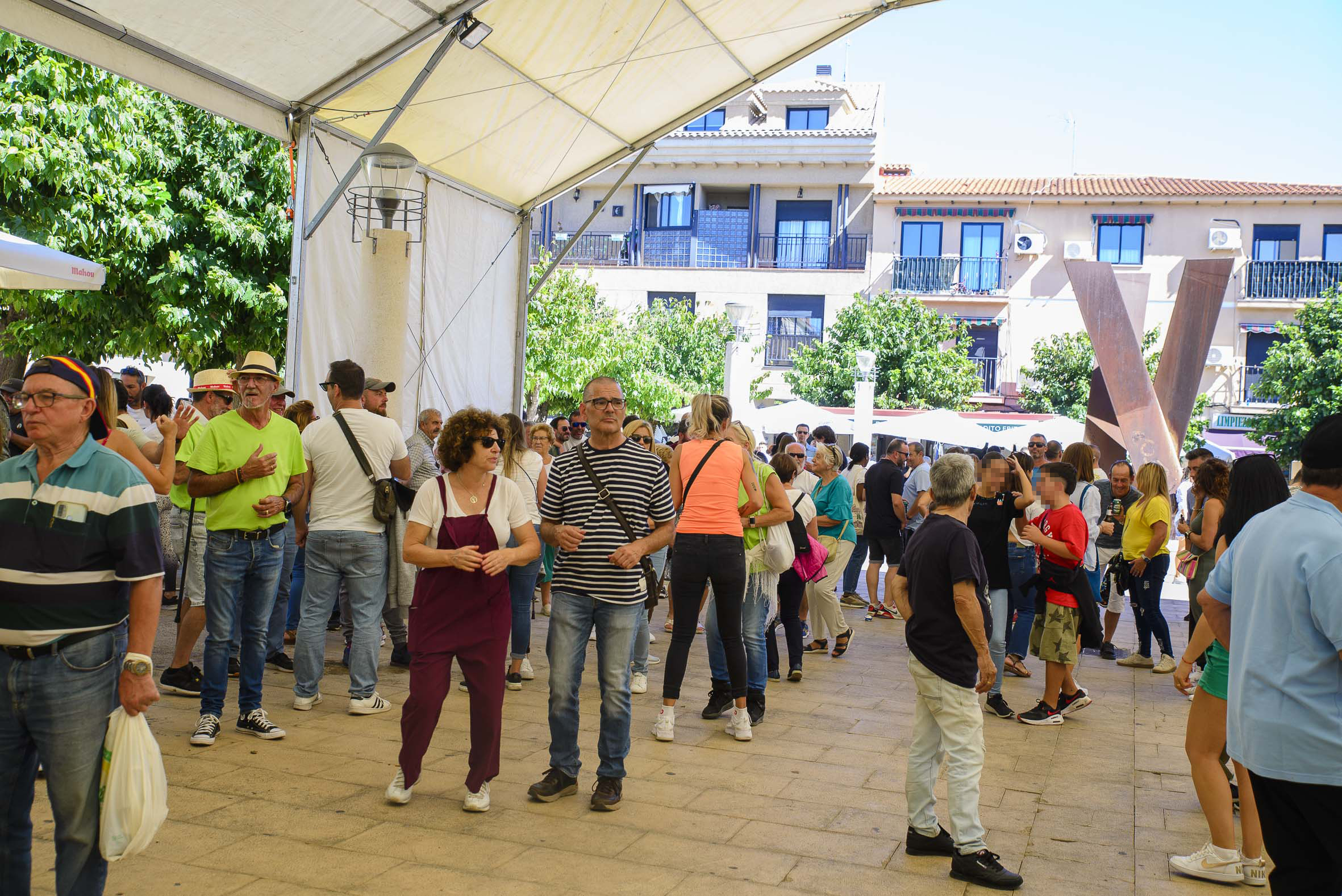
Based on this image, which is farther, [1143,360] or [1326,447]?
[1143,360]

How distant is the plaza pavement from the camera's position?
4.10 m

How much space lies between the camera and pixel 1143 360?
15.8 meters

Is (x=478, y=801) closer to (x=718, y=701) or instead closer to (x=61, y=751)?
(x=61, y=751)

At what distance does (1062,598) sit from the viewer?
7148 millimetres

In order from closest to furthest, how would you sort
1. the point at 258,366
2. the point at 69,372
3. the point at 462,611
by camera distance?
the point at 69,372
the point at 462,611
the point at 258,366

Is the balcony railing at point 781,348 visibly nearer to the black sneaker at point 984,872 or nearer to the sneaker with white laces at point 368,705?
the sneaker with white laces at point 368,705

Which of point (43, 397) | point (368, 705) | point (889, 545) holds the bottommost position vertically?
point (368, 705)


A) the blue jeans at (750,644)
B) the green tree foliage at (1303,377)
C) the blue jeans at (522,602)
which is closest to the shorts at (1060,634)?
the blue jeans at (750,644)

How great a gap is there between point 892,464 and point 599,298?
23.9 m

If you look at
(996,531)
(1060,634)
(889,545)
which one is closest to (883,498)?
(889,545)

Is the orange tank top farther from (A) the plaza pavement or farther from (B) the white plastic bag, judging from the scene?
(B) the white plastic bag

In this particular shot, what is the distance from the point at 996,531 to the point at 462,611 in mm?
3941

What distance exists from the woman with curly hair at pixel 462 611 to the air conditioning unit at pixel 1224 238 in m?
33.0

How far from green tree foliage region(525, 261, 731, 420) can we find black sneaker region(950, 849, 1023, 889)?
53.8ft
